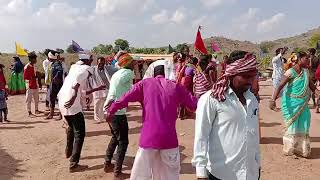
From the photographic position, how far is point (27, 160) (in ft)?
25.7

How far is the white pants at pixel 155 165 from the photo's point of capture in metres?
4.80

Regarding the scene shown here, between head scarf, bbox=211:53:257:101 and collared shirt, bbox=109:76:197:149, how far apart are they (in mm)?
1444

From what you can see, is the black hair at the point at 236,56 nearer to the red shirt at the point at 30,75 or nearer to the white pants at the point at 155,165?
the white pants at the point at 155,165

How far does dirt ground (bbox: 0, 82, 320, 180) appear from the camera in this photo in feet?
22.2

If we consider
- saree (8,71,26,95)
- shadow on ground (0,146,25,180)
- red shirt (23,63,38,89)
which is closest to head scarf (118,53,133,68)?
shadow on ground (0,146,25,180)

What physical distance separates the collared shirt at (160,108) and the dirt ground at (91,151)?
6.11 ft

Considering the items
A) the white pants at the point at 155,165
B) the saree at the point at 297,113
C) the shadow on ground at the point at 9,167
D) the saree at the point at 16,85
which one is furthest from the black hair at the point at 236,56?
the saree at the point at 16,85

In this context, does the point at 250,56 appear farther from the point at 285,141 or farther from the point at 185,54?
the point at 185,54

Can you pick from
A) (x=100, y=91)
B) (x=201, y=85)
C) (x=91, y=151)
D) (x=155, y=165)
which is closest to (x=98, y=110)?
(x=100, y=91)

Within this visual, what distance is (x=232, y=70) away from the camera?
3.28 m

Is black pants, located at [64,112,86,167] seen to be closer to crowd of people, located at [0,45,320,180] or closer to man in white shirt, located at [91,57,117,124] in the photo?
crowd of people, located at [0,45,320,180]

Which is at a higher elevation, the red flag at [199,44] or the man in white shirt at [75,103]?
the red flag at [199,44]

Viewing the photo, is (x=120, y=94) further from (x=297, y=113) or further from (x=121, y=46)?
(x=121, y=46)

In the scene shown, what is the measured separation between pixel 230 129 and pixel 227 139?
0.08m
